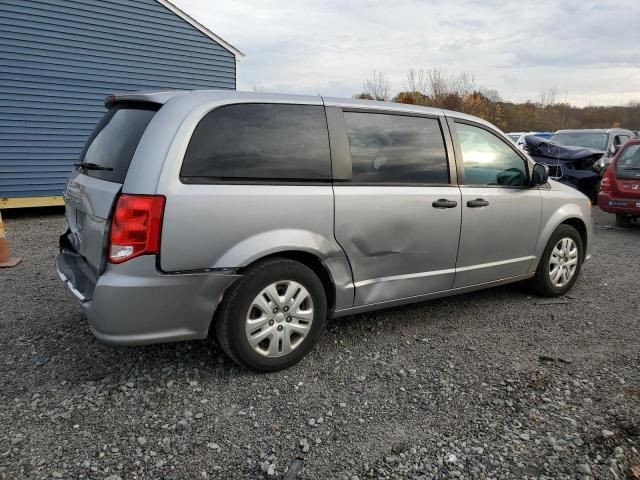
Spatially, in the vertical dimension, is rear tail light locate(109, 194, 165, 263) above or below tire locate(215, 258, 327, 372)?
above

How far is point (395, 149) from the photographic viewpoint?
11.6ft

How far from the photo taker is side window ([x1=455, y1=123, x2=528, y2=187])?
391cm

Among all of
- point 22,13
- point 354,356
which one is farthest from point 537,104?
point 354,356

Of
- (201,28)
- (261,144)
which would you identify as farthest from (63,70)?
(261,144)

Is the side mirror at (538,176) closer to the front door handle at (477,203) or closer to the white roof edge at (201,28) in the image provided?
the front door handle at (477,203)

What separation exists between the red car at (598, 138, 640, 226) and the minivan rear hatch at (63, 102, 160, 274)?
808 cm

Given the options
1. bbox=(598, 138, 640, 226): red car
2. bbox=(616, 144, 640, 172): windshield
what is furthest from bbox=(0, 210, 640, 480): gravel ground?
bbox=(616, 144, 640, 172): windshield

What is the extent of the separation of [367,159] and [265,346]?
142 cm

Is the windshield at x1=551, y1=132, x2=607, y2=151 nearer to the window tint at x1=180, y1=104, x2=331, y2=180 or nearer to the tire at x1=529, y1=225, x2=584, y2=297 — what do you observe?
the tire at x1=529, y1=225, x2=584, y2=297

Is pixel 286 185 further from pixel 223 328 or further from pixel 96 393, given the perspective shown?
pixel 96 393

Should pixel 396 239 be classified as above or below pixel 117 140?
below

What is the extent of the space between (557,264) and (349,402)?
9.33 ft

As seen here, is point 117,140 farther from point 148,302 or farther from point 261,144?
point 148,302

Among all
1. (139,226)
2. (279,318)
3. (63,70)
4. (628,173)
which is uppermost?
(63,70)
